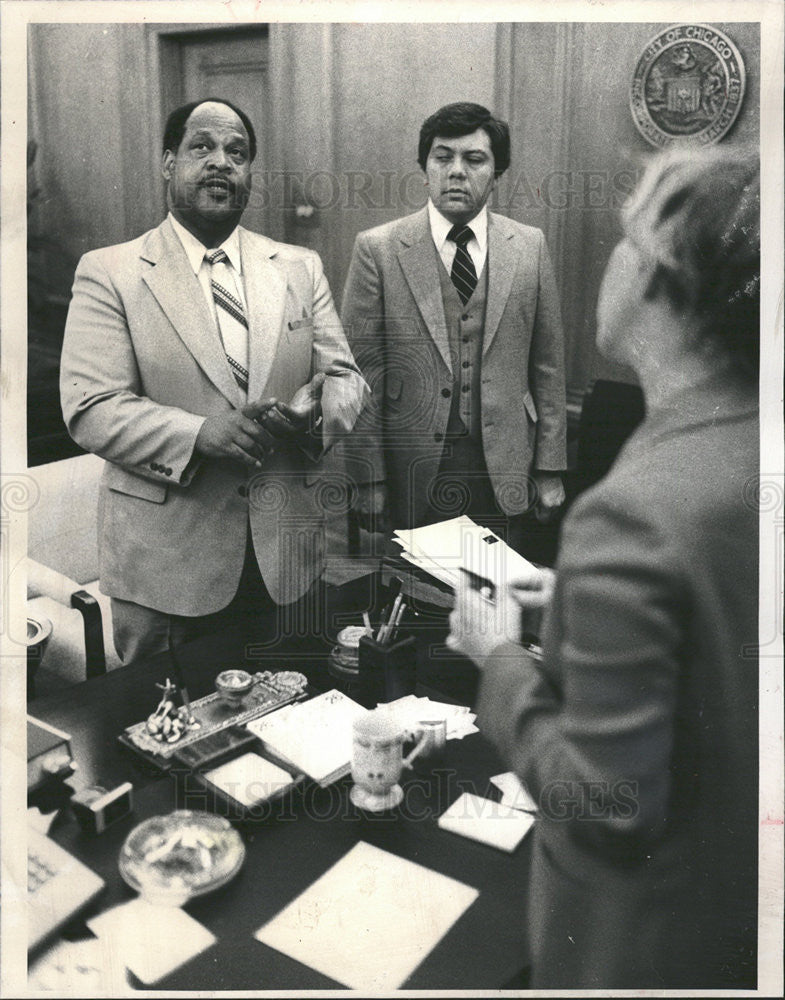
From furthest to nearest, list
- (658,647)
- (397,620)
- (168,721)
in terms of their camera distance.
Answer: (397,620) < (168,721) < (658,647)

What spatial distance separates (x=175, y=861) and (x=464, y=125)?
1605 mm

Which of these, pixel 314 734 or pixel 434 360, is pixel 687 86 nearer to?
pixel 434 360

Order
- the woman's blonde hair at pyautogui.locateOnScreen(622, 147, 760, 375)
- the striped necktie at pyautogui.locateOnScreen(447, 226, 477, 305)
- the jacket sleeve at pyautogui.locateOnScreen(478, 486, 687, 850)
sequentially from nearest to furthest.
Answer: the jacket sleeve at pyautogui.locateOnScreen(478, 486, 687, 850), the woman's blonde hair at pyautogui.locateOnScreen(622, 147, 760, 375), the striped necktie at pyautogui.locateOnScreen(447, 226, 477, 305)

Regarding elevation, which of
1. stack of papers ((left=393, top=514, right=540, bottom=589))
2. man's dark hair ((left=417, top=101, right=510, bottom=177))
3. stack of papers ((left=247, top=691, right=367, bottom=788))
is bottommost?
stack of papers ((left=247, top=691, right=367, bottom=788))

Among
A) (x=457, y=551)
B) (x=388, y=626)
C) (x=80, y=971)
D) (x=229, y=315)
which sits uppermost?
(x=229, y=315)

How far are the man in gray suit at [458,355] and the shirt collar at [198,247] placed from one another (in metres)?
0.25

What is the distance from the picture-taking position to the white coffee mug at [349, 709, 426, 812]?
6.10 feet

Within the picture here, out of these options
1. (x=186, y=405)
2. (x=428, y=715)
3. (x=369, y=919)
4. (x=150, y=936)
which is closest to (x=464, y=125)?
(x=186, y=405)

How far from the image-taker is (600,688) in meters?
1.81

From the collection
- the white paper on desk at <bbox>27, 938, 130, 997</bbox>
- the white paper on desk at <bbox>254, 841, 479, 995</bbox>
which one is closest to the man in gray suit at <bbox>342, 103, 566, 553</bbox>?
the white paper on desk at <bbox>254, 841, 479, 995</bbox>

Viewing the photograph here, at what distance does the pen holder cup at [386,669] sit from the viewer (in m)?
1.97

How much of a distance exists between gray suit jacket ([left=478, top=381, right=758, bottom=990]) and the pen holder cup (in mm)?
168

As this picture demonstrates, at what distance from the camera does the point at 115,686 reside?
1.99m

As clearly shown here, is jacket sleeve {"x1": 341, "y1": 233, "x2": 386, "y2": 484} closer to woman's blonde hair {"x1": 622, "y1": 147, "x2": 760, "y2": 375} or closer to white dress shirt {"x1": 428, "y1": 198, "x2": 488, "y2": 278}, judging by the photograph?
white dress shirt {"x1": 428, "y1": 198, "x2": 488, "y2": 278}
